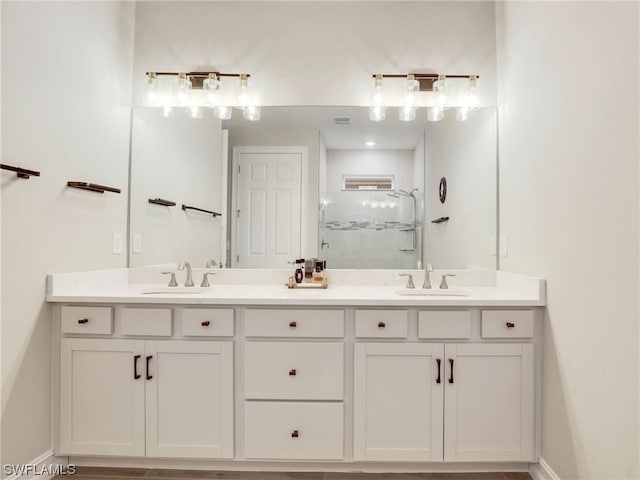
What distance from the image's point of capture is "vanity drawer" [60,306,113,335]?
1827mm

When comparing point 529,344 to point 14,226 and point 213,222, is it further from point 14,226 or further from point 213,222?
point 14,226

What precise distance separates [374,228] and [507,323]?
2.97ft

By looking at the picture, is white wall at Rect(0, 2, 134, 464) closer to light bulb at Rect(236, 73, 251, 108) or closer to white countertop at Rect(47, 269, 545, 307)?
white countertop at Rect(47, 269, 545, 307)

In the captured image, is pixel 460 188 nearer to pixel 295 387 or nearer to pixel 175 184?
pixel 295 387

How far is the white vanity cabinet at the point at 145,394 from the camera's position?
182cm

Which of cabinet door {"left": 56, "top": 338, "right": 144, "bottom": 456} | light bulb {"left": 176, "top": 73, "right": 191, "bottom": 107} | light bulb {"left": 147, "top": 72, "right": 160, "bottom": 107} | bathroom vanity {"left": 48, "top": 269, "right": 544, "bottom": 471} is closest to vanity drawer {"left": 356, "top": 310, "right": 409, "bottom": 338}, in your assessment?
bathroom vanity {"left": 48, "top": 269, "right": 544, "bottom": 471}

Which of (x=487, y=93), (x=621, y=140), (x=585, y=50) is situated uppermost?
(x=487, y=93)

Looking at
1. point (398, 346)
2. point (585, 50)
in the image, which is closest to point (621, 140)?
point (585, 50)

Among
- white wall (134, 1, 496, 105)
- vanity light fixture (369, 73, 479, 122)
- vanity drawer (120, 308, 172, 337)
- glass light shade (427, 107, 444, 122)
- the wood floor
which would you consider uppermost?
white wall (134, 1, 496, 105)

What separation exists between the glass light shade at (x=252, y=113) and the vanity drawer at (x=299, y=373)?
1.38 m

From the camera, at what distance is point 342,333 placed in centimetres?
180

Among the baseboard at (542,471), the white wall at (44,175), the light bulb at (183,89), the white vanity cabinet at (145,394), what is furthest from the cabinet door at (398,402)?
the light bulb at (183,89)

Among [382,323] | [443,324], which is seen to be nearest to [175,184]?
[382,323]

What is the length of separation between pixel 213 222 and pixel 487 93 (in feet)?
6.14
